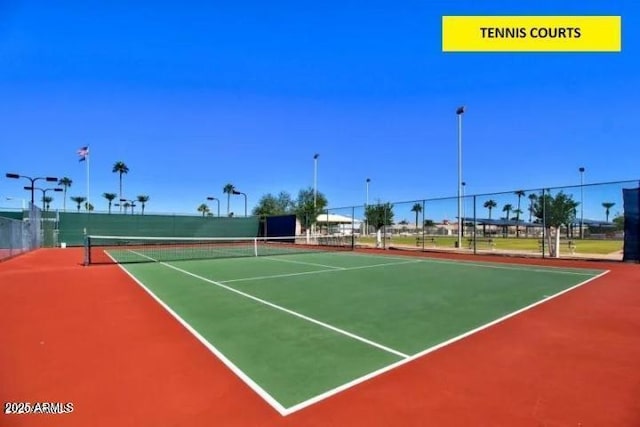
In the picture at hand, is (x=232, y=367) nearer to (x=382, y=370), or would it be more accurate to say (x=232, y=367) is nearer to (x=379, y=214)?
(x=382, y=370)

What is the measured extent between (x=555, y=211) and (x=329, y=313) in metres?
16.7

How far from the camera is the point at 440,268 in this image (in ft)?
46.9

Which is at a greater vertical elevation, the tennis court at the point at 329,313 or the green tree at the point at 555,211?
the green tree at the point at 555,211

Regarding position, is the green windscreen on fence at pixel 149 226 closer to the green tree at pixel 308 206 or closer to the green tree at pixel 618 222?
the green tree at pixel 308 206

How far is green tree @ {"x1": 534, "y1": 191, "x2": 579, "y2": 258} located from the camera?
61.0 ft

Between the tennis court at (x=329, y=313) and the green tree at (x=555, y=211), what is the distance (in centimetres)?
550

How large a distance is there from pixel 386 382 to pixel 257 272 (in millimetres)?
9471

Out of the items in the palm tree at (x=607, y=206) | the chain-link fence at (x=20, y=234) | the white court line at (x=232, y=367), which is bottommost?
the white court line at (x=232, y=367)

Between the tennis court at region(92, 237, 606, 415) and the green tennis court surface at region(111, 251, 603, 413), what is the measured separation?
0.02 meters

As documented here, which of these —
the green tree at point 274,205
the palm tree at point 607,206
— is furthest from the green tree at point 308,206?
the palm tree at point 607,206

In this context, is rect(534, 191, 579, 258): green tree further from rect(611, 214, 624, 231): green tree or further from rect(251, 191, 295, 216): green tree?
rect(251, 191, 295, 216): green tree

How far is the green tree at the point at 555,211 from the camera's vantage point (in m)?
18.6

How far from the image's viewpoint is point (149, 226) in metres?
34.4

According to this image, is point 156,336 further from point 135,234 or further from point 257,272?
point 135,234
